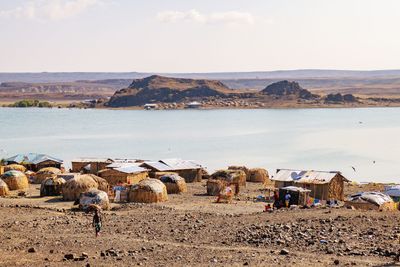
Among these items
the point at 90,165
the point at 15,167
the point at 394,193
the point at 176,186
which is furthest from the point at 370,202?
the point at 15,167

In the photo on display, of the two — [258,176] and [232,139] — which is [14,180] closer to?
[258,176]

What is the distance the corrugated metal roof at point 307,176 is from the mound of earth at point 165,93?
130 metres

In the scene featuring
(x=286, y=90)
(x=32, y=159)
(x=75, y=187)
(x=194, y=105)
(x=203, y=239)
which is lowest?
(x=194, y=105)

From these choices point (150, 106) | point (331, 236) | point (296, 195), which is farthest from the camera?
point (150, 106)

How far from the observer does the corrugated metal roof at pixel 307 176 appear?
114 ft

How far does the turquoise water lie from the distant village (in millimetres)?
13519

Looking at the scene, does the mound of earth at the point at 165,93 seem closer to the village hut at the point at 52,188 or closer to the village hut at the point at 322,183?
the village hut at the point at 52,188

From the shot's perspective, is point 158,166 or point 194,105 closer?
point 158,166

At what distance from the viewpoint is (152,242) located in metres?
19.6

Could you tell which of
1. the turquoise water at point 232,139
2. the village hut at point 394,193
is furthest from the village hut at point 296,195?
the turquoise water at point 232,139

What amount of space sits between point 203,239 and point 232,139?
6418cm

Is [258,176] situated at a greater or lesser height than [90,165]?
lesser

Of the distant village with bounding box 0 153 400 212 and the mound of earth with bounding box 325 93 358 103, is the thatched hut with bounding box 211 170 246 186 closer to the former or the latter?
the distant village with bounding box 0 153 400 212

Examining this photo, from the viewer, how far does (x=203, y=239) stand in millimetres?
19859
